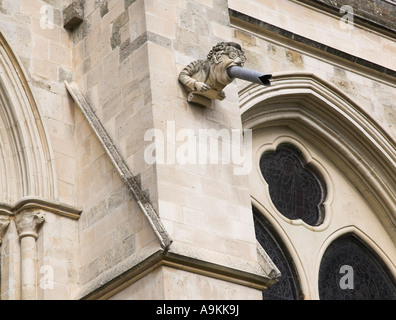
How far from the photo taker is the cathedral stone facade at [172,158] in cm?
870

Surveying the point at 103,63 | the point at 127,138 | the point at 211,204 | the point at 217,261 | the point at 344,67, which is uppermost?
the point at 344,67

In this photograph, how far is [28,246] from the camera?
8.98 meters

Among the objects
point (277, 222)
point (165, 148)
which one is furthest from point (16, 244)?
point (277, 222)

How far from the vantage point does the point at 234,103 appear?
9758 mm

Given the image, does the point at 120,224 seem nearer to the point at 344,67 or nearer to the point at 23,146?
the point at 23,146

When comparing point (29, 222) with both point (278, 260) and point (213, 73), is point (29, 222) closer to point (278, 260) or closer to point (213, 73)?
point (213, 73)

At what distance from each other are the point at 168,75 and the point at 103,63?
80 cm

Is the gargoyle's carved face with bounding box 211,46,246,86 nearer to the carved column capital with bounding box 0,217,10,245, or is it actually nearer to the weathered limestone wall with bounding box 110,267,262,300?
the weathered limestone wall with bounding box 110,267,262,300

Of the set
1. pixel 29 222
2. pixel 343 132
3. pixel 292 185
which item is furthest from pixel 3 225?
pixel 343 132

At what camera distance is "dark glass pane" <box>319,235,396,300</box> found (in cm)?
1136

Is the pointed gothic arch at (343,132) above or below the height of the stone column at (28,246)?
above

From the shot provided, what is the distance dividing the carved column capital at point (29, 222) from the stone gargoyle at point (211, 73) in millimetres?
1653

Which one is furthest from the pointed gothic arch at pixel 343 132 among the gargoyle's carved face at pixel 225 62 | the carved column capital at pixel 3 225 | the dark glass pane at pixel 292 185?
the carved column capital at pixel 3 225

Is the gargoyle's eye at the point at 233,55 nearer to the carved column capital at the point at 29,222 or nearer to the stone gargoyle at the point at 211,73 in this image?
the stone gargoyle at the point at 211,73
